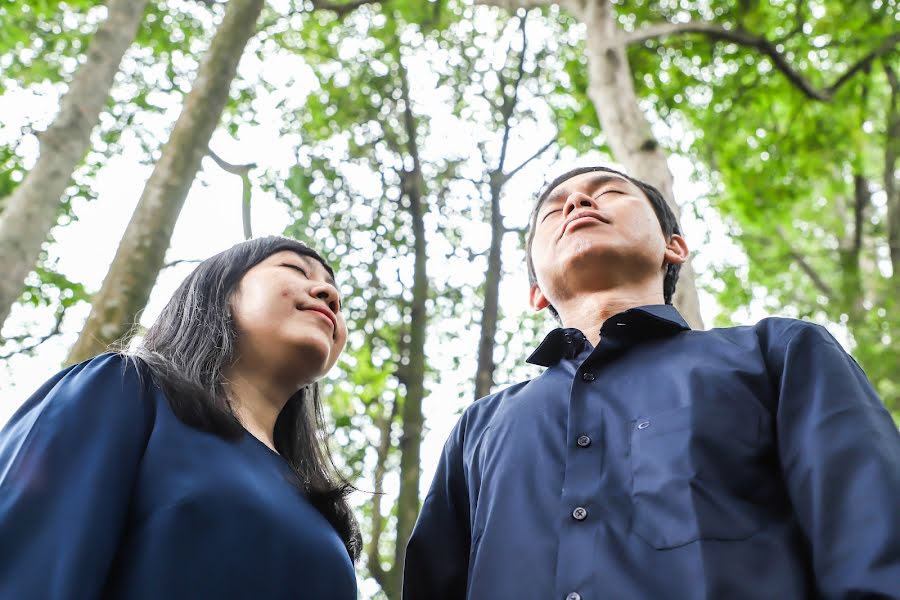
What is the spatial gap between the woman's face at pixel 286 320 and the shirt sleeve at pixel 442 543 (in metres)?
0.58

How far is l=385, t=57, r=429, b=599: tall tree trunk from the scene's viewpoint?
27.2 feet

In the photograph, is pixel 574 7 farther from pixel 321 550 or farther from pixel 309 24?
pixel 321 550

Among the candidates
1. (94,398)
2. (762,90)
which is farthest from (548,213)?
(762,90)

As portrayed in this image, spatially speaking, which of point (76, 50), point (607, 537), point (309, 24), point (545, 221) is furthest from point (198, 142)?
point (76, 50)

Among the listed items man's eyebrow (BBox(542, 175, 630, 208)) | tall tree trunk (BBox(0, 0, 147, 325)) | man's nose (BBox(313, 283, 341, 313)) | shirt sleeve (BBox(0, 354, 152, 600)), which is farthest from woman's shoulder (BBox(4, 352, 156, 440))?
tall tree trunk (BBox(0, 0, 147, 325))

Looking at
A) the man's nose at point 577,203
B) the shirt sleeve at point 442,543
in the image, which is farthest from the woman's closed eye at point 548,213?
the shirt sleeve at point 442,543

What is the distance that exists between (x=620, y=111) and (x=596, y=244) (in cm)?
303

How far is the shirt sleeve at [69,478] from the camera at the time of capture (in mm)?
1751

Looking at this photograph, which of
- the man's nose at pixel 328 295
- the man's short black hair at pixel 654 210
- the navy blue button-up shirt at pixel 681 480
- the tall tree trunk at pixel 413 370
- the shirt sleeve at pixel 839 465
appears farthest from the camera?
the tall tree trunk at pixel 413 370

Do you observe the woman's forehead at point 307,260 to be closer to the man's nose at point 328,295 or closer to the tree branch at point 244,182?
the man's nose at point 328,295

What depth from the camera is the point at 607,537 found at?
1878mm

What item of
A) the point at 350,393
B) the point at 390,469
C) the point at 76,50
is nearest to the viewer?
the point at 350,393

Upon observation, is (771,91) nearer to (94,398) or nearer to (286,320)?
(286,320)

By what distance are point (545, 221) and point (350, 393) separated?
5.43 metres
